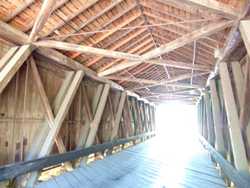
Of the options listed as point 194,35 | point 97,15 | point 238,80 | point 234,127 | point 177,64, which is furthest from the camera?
point 177,64

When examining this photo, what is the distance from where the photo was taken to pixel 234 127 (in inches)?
146

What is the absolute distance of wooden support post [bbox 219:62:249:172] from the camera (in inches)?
134

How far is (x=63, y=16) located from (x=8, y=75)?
143 cm

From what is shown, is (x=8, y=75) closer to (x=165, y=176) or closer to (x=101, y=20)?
(x=101, y=20)

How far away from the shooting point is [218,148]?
5129 millimetres

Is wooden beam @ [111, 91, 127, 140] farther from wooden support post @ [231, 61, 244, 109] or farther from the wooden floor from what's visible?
wooden support post @ [231, 61, 244, 109]

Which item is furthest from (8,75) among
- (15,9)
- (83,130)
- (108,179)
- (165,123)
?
(165,123)

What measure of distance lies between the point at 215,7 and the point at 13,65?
318cm

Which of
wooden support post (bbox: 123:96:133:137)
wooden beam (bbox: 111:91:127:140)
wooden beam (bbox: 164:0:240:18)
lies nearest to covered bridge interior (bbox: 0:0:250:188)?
wooden beam (bbox: 164:0:240:18)

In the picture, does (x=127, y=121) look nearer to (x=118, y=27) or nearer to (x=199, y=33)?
(x=118, y=27)

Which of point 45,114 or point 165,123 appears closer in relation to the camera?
→ point 45,114

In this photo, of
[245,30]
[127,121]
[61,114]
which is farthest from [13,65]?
[127,121]

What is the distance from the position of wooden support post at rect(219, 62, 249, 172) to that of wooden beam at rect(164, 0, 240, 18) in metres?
1.63

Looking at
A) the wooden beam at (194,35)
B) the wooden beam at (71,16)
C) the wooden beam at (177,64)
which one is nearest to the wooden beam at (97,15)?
the wooden beam at (71,16)
